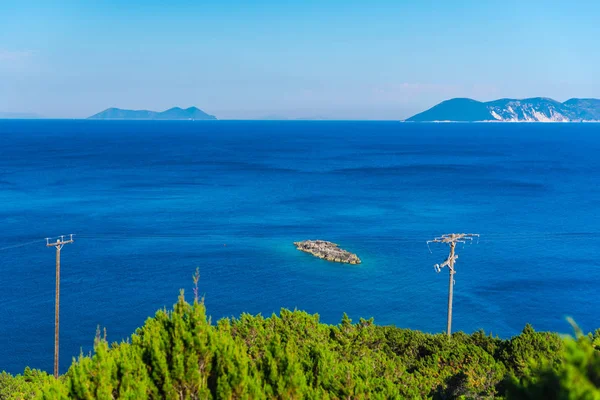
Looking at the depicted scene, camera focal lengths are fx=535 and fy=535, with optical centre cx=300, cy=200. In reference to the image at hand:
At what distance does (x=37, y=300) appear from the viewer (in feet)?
165

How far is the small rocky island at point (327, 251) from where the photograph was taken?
2441 inches

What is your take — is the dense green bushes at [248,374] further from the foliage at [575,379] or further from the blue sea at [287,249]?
the blue sea at [287,249]

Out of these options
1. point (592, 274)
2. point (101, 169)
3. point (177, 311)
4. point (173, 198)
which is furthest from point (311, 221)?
point (101, 169)

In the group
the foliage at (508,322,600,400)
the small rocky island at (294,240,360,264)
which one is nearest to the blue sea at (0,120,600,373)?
the small rocky island at (294,240,360,264)

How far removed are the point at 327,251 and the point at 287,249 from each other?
205 inches

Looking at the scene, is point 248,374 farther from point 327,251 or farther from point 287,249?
point 287,249

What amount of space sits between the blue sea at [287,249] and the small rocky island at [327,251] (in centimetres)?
109

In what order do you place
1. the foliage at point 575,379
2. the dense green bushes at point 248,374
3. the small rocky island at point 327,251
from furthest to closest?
the small rocky island at point 327,251 → the dense green bushes at point 248,374 → the foliage at point 575,379

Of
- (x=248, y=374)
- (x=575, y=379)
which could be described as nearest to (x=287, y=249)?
(x=248, y=374)

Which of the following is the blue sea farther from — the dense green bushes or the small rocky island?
the dense green bushes

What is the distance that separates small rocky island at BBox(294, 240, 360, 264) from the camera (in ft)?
203

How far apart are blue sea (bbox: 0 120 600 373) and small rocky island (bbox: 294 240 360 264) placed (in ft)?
3.59

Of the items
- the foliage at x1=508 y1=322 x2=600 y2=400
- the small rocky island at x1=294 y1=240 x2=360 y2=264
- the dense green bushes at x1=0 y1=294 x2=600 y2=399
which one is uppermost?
the foliage at x1=508 y1=322 x2=600 y2=400

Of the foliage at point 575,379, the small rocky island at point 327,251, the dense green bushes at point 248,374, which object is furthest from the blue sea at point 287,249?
the foliage at point 575,379
